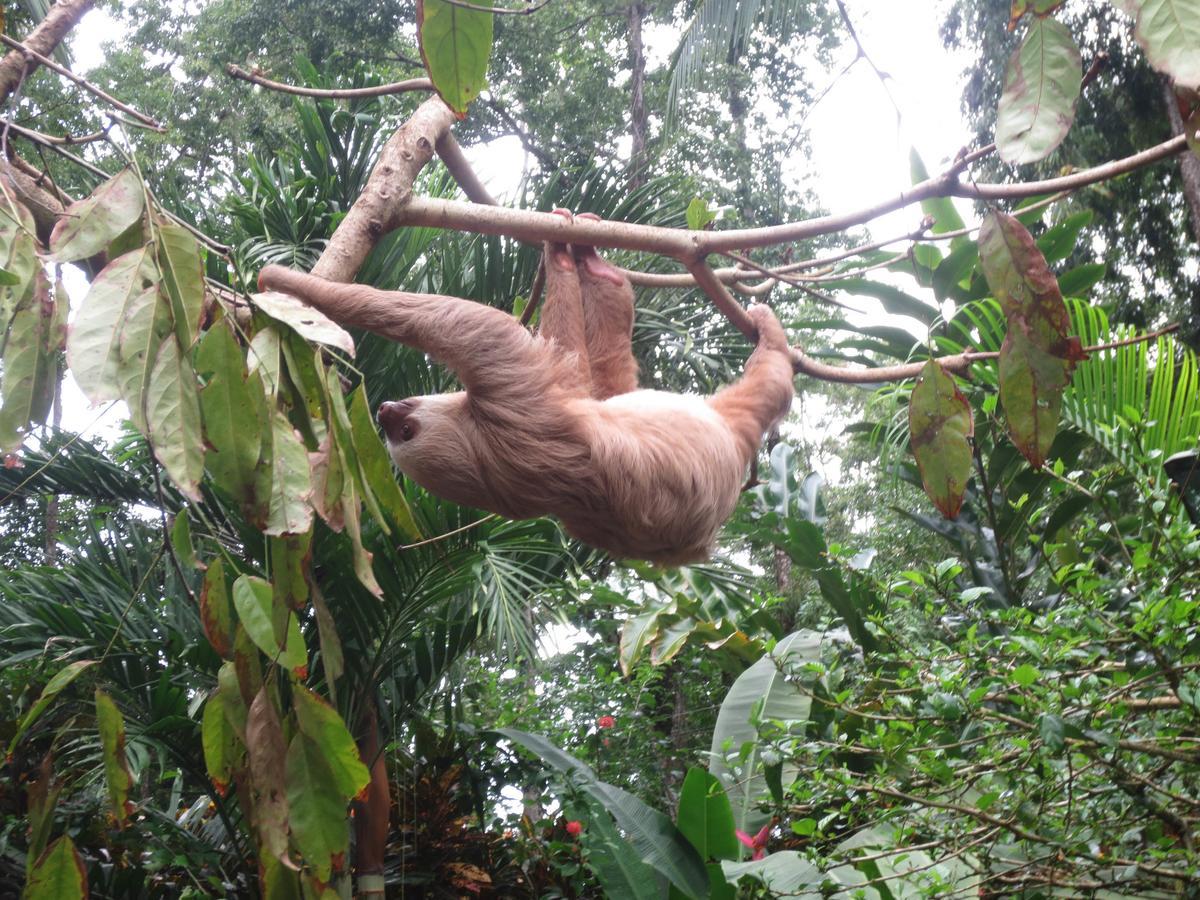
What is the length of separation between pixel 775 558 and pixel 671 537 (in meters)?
11.7

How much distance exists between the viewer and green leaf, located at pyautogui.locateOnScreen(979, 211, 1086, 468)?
1754mm

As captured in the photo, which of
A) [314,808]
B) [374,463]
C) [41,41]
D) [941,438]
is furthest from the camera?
[41,41]

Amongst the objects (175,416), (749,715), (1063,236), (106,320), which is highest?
(1063,236)

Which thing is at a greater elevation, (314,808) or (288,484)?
(288,484)

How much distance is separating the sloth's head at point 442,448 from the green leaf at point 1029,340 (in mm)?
1693

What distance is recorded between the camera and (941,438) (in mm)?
1947

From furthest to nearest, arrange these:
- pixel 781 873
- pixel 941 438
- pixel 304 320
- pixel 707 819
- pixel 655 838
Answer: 1. pixel 655 838
2. pixel 707 819
3. pixel 781 873
4. pixel 941 438
5. pixel 304 320

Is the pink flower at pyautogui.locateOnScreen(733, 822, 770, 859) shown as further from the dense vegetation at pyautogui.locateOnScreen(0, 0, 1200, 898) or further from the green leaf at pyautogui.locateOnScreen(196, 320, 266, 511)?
the green leaf at pyautogui.locateOnScreen(196, 320, 266, 511)

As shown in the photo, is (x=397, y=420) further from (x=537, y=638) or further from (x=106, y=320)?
(x=537, y=638)

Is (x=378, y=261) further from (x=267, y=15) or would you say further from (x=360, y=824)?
(x=267, y=15)

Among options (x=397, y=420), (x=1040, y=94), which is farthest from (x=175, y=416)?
(x=397, y=420)

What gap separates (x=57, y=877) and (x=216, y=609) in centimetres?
63

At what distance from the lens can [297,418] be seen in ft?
5.79

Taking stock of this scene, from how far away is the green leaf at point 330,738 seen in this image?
175 cm
